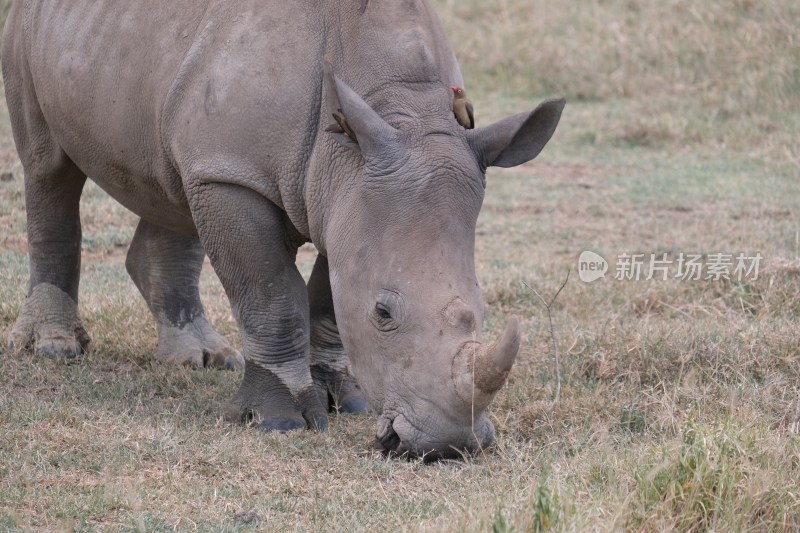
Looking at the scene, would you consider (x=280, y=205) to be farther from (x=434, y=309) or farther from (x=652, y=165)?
(x=652, y=165)

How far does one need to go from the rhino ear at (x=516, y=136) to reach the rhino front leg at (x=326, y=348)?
1145mm

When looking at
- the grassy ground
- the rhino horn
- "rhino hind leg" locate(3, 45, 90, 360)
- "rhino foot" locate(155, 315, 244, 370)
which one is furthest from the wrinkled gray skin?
"rhino foot" locate(155, 315, 244, 370)

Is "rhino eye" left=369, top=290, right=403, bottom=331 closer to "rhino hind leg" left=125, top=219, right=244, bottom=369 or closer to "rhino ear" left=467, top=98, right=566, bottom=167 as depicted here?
"rhino ear" left=467, top=98, right=566, bottom=167

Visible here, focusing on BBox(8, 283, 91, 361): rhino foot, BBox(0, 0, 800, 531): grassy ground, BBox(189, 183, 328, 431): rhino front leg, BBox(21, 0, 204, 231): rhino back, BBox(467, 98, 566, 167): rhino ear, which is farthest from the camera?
BBox(8, 283, 91, 361): rhino foot

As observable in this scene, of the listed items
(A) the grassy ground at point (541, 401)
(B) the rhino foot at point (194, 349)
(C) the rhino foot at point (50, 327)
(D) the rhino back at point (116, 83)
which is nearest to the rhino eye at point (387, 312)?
(A) the grassy ground at point (541, 401)

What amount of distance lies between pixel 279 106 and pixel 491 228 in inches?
173

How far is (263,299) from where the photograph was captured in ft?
16.5

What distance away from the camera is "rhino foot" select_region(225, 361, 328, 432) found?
507 cm

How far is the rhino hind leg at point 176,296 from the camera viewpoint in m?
6.18

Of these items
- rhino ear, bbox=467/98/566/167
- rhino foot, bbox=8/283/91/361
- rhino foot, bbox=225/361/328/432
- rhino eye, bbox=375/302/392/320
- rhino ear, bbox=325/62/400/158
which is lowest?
rhino foot, bbox=8/283/91/361

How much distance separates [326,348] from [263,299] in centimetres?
65

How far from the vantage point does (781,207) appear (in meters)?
9.36

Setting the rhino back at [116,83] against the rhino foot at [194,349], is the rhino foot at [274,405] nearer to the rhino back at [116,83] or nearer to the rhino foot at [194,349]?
the rhino back at [116,83]

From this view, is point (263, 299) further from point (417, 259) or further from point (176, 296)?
point (176, 296)
